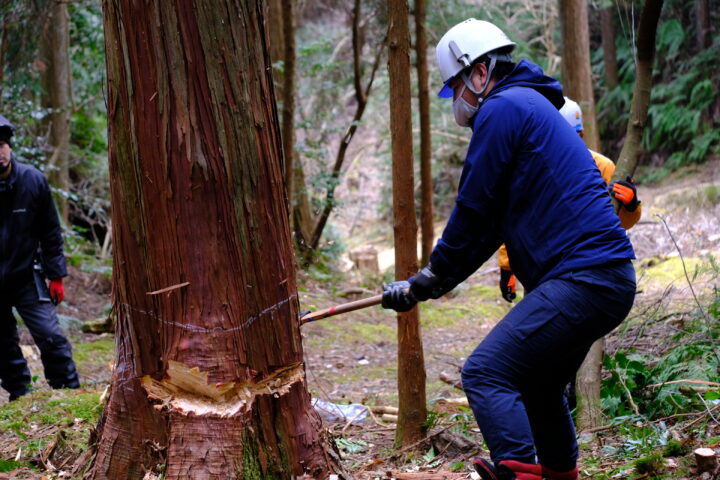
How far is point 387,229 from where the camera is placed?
21109mm

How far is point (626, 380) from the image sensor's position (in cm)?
441

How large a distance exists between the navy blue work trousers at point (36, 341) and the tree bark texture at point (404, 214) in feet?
9.49

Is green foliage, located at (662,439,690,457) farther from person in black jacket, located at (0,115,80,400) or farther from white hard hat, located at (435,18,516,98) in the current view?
person in black jacket, located at (0,115,80,400)

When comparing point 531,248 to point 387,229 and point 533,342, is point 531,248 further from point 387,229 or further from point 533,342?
point 387,229

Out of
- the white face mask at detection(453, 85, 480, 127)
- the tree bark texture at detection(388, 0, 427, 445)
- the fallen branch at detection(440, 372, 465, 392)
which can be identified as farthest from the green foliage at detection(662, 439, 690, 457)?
the fallen branch at detection(440, 372, 465, 392)

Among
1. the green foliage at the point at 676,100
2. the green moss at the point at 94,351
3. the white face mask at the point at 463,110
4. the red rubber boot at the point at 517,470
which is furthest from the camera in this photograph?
the green foliage at the point at 676,100

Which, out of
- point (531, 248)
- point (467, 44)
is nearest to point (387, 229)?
point (467, 44)

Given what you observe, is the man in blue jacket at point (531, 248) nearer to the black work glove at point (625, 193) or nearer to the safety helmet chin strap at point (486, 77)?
the safety helmet chin strap at point (486, 77)

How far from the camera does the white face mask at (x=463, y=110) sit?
3.15m

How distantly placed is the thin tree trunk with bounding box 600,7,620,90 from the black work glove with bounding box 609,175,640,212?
15.0 meters

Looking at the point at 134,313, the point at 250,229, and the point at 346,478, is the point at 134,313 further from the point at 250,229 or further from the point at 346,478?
the point at 346,478

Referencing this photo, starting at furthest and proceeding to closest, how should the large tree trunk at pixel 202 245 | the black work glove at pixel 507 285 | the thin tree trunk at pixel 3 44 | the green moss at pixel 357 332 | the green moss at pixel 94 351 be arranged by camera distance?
the thin tree trunk at pixel 3 44
the green moss at pixel 357 332
the green moss at pixel 94 351
the black work glove at pixel 507 285
the large tree trunk at pixel 202 245

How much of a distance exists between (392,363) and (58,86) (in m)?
7.10

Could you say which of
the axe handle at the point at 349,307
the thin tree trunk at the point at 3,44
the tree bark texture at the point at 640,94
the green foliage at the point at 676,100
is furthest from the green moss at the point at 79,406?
the green foliage at the point at 676,100
